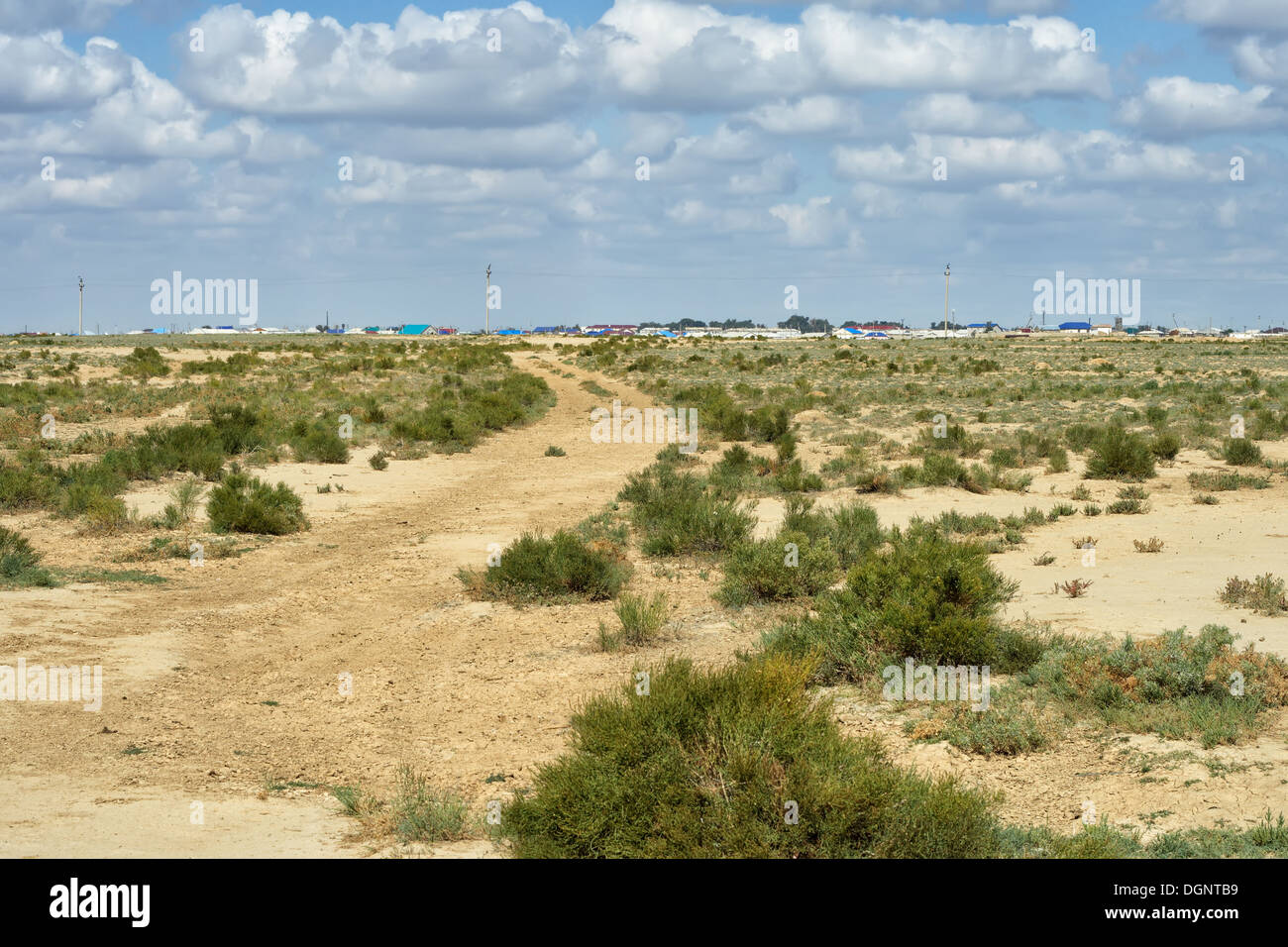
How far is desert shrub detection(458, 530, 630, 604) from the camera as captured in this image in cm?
1310

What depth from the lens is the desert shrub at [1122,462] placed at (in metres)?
21.5

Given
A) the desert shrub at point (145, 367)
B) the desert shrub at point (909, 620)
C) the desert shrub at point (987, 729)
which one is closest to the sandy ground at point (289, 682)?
the desert shrub at point (909, 620)

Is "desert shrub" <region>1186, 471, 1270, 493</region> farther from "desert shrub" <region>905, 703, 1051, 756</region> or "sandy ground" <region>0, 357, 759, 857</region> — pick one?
"desert shrub" <region>905, 703, 1051, 756</region>

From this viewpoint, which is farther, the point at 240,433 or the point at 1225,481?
the point at 240,433

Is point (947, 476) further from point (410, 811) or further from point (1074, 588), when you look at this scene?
point (410, 811)

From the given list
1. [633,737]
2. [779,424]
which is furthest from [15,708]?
[779,424]

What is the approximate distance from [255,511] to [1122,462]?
15.3m

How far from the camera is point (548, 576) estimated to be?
13164 millimetres

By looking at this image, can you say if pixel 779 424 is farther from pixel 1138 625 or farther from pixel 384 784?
pixel 384 784

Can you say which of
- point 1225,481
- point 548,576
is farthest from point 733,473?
point 548,576

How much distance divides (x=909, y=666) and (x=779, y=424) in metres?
20.1

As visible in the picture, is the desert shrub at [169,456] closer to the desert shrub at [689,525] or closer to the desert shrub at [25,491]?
the desert shrub at [25,491]

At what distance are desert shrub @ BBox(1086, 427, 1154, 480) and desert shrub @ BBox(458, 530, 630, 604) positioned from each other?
475 inches

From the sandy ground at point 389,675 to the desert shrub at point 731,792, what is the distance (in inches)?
30.1
